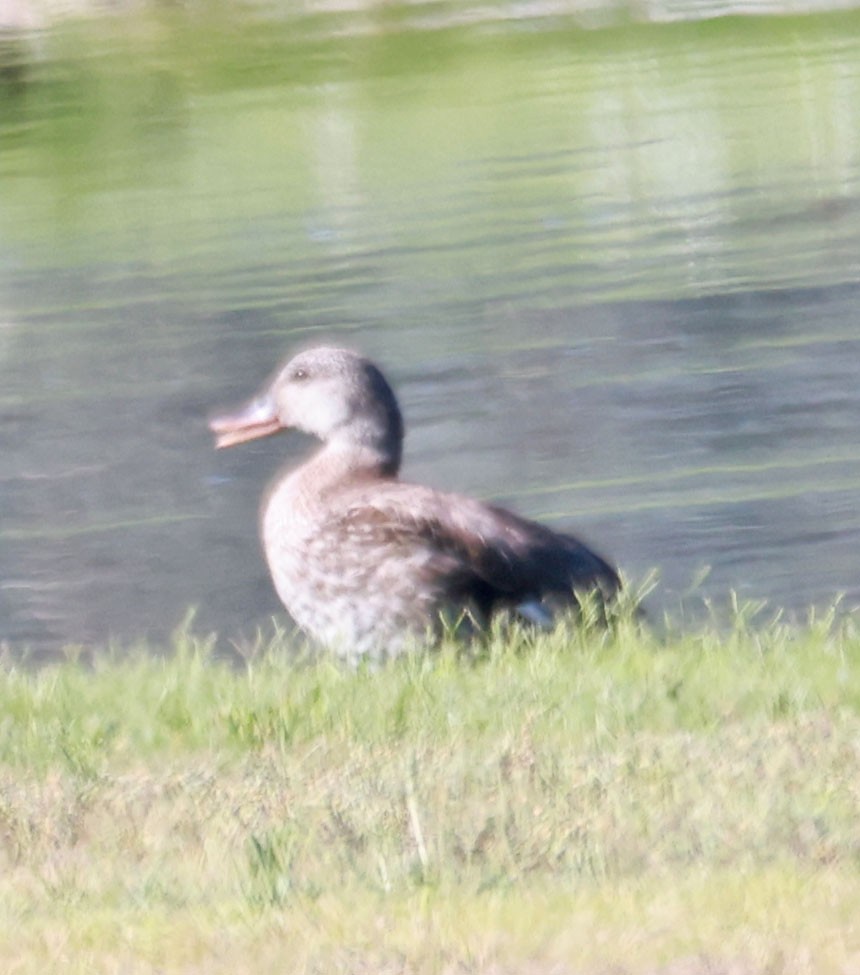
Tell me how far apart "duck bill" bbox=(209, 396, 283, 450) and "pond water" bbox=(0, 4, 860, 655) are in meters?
0.96

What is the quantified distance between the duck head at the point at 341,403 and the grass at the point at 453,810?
1.01 metres

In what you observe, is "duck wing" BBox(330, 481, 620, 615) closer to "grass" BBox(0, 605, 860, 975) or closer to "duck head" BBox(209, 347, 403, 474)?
"grass" BBox(0, 605, 860, 975)

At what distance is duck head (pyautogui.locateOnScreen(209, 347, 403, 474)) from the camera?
9.08 meters

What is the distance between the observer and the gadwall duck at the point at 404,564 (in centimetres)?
818

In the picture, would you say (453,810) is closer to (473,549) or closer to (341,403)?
(473,549)

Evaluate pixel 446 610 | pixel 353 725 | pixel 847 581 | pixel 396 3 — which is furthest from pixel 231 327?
pixel 396 3

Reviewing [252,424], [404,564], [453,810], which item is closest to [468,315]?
[252,424]

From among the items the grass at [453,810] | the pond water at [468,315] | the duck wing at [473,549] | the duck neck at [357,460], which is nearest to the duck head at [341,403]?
the duck neck at [357,460]

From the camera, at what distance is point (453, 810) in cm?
592

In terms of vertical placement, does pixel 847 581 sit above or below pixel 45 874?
below

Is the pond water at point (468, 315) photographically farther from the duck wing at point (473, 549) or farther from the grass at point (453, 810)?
the grass at point (453, 810)

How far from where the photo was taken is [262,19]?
158 feet

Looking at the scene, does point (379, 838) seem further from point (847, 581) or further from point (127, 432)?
point (127, 432)

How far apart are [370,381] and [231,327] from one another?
29.7 ft
